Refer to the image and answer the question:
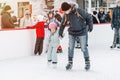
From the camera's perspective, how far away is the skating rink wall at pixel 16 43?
8.70 meters

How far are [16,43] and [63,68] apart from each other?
90.3 inches

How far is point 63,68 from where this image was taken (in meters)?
7.02

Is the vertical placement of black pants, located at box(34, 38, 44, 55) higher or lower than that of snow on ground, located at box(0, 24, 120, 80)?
higher

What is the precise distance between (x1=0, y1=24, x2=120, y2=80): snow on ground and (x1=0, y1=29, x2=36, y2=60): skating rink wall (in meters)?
0.28

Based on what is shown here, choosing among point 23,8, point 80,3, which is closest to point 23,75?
point 23,8

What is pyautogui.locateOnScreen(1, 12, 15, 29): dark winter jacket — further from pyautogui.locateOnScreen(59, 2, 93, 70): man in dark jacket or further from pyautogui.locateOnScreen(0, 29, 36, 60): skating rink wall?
pyautogui.locateOnScreen(59, 2, 93, 70): man in dark jacket

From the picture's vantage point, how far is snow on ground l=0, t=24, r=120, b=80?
20.2 feet

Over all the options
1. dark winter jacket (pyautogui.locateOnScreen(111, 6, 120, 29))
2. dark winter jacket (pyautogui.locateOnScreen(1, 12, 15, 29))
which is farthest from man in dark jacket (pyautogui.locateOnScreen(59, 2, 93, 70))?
dark winter jacket (pyautogui.locateOnScreen(111, 6, 120, 29))

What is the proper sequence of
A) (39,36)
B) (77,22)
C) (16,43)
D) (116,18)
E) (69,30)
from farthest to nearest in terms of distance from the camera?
(116,18) < (39,36) < (16,43) < (69,30) < (77,22)

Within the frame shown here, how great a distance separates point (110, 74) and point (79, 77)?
57 centimetres

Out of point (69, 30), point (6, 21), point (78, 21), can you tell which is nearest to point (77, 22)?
point (78, 21)

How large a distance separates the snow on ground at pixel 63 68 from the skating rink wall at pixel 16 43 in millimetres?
277

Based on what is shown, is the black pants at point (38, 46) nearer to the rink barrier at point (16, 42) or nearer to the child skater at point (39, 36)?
the child skater at point (39, 36)

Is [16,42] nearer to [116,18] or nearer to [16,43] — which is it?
[16,43]
